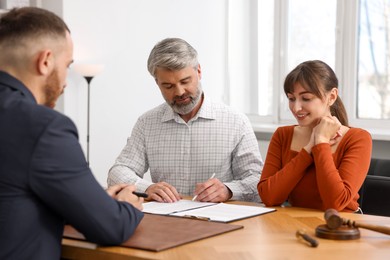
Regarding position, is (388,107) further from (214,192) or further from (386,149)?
(214,192)

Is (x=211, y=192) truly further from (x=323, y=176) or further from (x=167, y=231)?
(x=167, y=231)

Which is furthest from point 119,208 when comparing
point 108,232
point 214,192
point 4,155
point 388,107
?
point 388,107

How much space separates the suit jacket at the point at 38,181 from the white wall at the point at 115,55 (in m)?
2.86

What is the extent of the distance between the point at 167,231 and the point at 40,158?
51cm

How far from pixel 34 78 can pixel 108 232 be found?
0.47 m

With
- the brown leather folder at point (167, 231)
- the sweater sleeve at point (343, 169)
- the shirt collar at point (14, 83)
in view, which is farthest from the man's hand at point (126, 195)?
the sweater sleeve at point (343, 169)

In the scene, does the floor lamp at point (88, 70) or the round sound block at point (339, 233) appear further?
the floor lamp at point (88, 70)

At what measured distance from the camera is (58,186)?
5.72ft

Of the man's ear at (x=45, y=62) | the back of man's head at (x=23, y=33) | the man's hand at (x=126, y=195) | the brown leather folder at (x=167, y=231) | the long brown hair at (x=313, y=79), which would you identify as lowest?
the brown leather folder at (x=167, y=231)

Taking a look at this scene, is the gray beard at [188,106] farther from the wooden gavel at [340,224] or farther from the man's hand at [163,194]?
the wooden gavel at [340,224]

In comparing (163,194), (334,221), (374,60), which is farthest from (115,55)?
(334,221)

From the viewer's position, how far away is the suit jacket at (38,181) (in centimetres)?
173

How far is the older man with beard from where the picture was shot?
308 cm

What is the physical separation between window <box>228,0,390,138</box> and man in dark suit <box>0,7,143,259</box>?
3.45m
